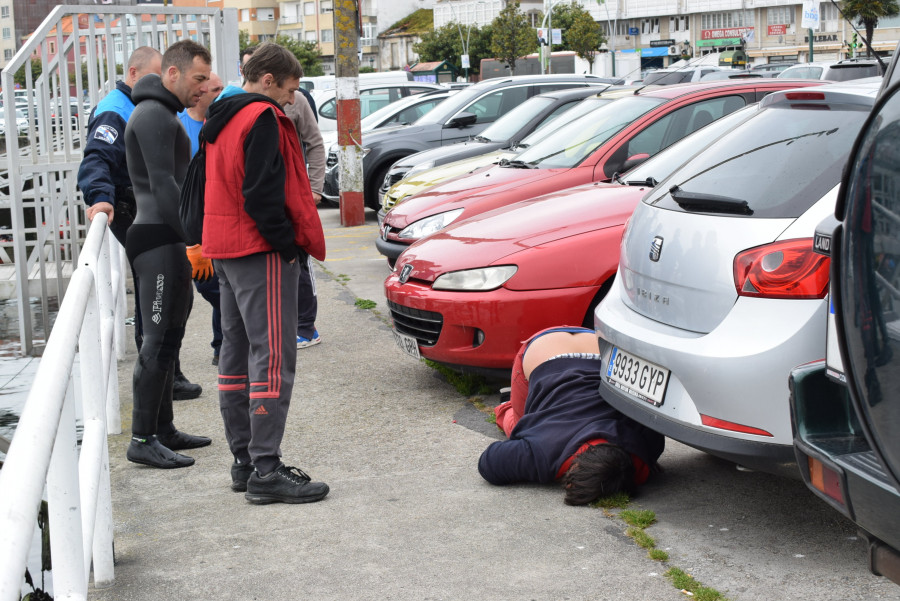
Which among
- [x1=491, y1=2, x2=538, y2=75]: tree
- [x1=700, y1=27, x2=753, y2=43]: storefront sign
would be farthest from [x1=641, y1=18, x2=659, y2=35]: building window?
[x1=491, y1=2, x2=538, y2=75]: tree

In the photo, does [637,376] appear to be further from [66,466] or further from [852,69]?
[852,69]

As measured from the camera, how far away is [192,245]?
4.61m

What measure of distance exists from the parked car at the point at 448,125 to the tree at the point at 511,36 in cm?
5062

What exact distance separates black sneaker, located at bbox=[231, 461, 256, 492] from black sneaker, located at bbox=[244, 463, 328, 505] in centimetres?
16

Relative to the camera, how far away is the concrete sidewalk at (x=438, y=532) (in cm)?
328

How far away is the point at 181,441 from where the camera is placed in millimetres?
4922

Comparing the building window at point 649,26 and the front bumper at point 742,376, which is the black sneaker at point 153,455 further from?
the building window at point 649,26

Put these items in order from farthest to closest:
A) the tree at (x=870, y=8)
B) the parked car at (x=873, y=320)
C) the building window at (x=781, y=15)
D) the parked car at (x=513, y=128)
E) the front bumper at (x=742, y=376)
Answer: the building window at (x=781, y=15)
the tree at (x=870, y=8)
the parked car at (x=513, y=128)
the front bumper at (x=742, y=376)
the parked car at (x=873, y=320)

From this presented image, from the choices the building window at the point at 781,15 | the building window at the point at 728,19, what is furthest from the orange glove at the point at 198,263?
the building window at the point at 728,19

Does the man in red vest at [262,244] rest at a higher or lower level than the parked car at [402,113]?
lower

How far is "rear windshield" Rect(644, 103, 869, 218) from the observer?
11.5 feet

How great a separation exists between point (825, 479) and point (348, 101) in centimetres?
1100

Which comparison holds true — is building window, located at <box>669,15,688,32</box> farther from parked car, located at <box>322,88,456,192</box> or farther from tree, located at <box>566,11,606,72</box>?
parked car, located at <box>322,88,456,192</box>

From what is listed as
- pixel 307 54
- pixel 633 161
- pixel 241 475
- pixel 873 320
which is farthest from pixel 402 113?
pixel 307 54
